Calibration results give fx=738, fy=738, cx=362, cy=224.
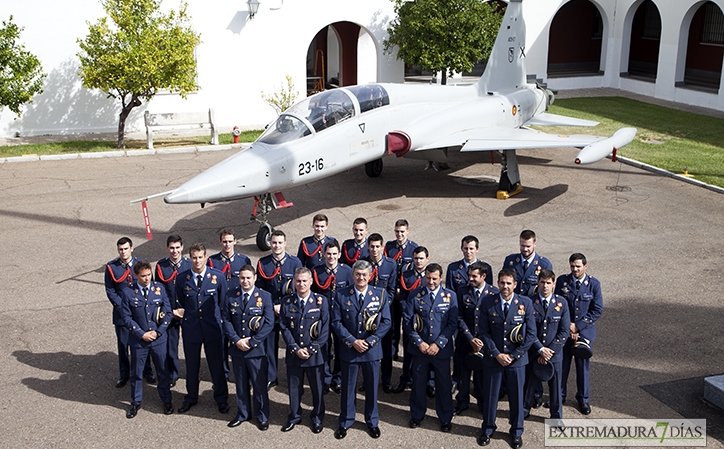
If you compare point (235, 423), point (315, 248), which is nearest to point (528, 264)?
point (315, 248)

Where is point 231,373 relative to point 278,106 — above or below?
below

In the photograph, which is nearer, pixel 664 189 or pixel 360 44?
pixel 664 189

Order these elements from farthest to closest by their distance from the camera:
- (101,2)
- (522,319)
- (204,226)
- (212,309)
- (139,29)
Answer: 1. (101,2)
2. (139,29)
3. (204,226)
4. (212,309)
5. (522,319)

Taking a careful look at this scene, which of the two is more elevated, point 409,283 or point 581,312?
point 409,283

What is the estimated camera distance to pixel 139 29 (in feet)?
60.3

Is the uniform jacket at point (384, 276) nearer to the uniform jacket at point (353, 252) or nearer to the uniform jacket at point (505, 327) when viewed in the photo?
→ the uniform jacket at point (353, 252)

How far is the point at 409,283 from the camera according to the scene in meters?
7.88

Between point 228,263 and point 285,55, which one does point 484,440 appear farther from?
point 285,55

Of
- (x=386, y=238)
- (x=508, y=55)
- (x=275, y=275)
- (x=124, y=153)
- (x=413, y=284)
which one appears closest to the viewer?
(x=413, y=284)

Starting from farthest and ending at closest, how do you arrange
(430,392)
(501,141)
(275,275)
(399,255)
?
(501,141)
(399,255)
(275,275)
(430,392)

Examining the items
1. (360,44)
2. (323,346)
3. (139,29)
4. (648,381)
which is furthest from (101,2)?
(648,381)

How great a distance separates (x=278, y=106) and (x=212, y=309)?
15.5 metres

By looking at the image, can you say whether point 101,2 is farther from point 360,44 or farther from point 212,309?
point 212,309

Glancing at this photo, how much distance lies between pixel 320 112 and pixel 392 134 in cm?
169
